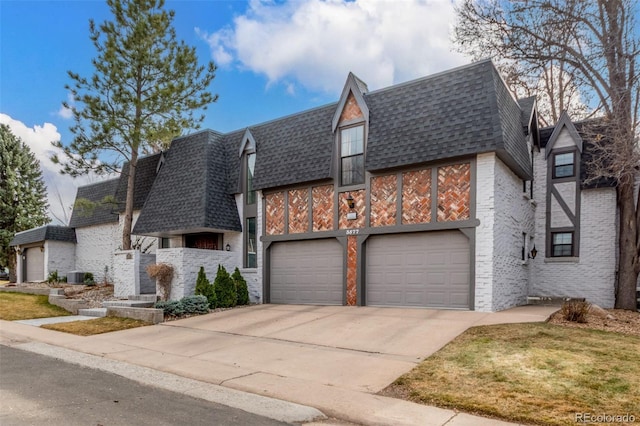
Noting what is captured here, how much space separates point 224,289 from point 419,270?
6857mm

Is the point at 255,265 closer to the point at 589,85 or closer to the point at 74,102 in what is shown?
the point at 74,102

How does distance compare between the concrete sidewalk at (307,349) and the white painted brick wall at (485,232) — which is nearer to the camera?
the concrete sidewalk at (307,349)

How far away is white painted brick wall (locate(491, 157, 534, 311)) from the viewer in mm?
11484

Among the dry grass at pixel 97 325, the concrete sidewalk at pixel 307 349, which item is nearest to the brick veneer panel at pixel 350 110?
the concrete sidewalk at pixel 307 349

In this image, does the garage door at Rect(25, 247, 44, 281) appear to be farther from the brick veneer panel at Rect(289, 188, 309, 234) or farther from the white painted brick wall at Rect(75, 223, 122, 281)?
the brick veneer panel at Rect(289, 188, 309, 234)

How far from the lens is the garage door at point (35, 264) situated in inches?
958

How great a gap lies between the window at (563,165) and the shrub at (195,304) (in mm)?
13820

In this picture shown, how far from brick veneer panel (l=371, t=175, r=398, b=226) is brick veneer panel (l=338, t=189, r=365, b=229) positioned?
41 centimetres

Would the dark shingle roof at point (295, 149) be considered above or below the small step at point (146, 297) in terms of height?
above

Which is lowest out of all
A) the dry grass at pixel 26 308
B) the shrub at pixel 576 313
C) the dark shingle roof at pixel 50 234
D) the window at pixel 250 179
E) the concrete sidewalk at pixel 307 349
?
the dry grass at pixel 26 308

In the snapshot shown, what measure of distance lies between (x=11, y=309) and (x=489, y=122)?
17208 millimetres

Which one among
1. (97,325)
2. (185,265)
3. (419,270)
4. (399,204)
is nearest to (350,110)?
(399,204)

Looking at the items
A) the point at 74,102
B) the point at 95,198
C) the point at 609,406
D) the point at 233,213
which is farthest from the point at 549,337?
the point at 95,198

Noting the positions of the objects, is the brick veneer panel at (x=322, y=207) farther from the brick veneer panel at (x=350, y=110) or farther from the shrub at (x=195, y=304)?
the shrub at (x=195, y=304)
